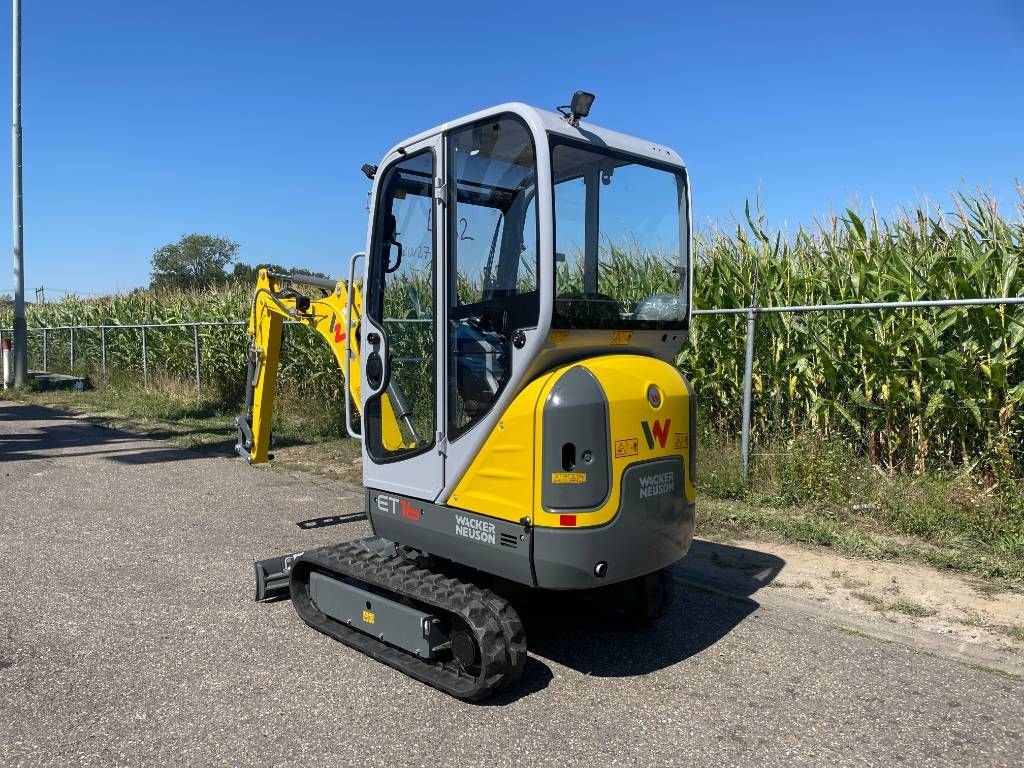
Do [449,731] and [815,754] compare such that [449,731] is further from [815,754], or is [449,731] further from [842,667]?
[842,667]

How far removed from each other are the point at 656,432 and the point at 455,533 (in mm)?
1110

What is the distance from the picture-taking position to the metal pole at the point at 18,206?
60.3 feet

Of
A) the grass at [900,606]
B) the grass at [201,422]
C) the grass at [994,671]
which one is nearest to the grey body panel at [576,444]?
the grass at [994,671]

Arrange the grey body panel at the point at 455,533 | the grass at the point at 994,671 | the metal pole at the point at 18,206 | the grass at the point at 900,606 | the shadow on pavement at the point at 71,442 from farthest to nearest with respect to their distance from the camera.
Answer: the metal pole at the point at 18,206 → the shadow on pavement at the point at 71,442 → the grass at the point at 900,606 → the grass at the point at 994,671 → the grey body panel at the point at 455,533

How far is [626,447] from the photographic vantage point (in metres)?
3.72

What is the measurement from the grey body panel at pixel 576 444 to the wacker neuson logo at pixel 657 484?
0.24m

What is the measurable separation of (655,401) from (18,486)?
758 centimetres

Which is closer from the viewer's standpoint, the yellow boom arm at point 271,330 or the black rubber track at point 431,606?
the black rubber track at point 431,606

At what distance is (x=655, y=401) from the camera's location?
388cm

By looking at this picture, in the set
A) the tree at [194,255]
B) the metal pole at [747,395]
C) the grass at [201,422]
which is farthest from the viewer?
the tree at [194,255]

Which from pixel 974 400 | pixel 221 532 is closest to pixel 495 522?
pixel 221 532

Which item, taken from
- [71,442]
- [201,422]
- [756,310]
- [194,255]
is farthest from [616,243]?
[194,255]

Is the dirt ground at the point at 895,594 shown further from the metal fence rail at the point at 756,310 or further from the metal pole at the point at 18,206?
the metal pole at the point at 18,206

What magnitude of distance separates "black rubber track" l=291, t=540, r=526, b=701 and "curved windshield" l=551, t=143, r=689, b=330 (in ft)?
4.49
